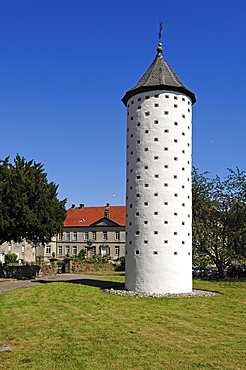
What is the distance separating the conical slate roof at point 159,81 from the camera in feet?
83.8

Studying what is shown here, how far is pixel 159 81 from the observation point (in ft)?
84.7

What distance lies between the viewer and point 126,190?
26.4m

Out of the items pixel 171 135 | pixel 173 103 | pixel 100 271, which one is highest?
pixel 173 103

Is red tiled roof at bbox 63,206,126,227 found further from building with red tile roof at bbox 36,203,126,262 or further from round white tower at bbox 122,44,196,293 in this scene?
round white tower at bbox 122,44,196,293

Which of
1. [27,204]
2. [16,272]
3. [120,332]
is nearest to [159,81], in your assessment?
[27,204]

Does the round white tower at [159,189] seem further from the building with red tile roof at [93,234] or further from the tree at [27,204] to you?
the building with red tile roof at [93,234]

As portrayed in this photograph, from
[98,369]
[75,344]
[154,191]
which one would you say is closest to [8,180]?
[154,191]

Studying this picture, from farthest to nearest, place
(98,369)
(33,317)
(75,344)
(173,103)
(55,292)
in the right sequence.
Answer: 1. (173,103)
2. (55,292)
3. (33,317)
4. (75,344)
5. (98,369)

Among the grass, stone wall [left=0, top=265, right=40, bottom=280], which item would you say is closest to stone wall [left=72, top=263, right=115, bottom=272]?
stone wall [left=0, top=265, right=40, bottom=280]

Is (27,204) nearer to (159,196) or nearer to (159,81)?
(159,196)

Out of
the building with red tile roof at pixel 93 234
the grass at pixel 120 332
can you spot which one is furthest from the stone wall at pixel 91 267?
the building with red tile roof at pixel 93 234

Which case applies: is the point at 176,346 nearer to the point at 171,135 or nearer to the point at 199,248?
the point at 171,135

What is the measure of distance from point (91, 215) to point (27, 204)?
2019 inches

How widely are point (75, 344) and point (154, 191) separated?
14485mm
